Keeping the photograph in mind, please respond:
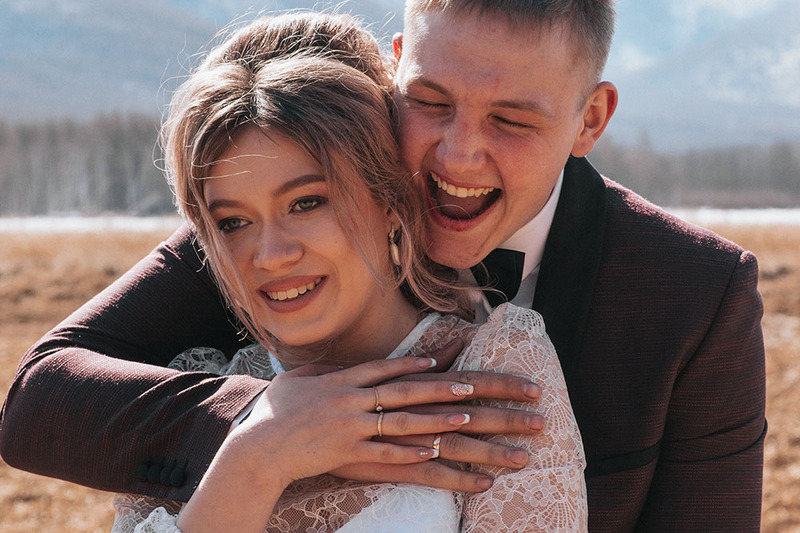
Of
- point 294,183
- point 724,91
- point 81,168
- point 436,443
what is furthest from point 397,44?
point 724,91

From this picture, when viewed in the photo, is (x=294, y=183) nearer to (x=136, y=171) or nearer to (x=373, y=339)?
(x=373, y=339)

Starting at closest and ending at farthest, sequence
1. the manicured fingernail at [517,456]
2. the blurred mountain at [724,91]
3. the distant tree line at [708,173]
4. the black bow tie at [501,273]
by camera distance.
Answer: the manicured fingernail at [517,456]
the black bow tie at [501,273]
the distant tree line at [708,173]
the blurred mountain at [724,91]

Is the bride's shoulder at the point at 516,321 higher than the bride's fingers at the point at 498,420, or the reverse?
the bride's shoulder at the point at 516,321

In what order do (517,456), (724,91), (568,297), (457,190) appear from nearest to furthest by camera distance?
(517,456)
(457,190)
(568,297)
(724,91)

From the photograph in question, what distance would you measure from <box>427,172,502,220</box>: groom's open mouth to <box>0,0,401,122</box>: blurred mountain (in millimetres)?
56672

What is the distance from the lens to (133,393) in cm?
232

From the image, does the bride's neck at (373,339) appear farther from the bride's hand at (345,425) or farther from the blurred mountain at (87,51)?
the blurred mountain at (87,51)

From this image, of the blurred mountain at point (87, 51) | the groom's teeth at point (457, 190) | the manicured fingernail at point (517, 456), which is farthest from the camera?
the blurred mountain at point (87, 51)

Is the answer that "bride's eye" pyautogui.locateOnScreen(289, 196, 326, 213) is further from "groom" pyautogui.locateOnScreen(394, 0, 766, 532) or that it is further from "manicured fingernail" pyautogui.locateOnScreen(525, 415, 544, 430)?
"manicured fingernail" pyautogui.locateOnScreen(525, 415, 544, 430)

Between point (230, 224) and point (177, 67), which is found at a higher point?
point (177, 67)

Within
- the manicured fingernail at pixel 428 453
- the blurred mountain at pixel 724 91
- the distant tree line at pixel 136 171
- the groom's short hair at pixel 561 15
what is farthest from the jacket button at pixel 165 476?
the blurred mountain at pixel 724 91

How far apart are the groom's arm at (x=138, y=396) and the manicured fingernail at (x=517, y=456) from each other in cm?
4

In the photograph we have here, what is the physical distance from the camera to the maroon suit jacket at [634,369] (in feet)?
8.10

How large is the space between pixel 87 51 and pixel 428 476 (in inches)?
3079
